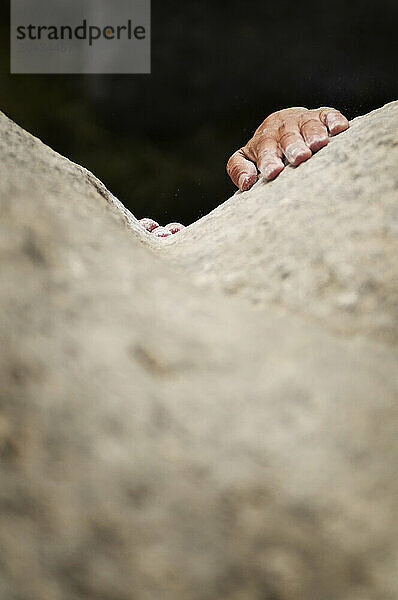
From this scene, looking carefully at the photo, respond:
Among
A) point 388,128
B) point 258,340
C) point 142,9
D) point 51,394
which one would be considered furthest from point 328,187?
point 142,9

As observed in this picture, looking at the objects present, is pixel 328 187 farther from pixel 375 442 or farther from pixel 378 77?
pixel 378 77

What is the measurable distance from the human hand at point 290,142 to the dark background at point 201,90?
4.87ft

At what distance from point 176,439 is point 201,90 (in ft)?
7.11

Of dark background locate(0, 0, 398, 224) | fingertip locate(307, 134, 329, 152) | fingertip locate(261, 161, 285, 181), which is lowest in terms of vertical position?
fingertip locate(261, 161, 285, 181)

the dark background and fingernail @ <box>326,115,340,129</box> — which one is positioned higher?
the dark background

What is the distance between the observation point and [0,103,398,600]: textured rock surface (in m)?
0.26

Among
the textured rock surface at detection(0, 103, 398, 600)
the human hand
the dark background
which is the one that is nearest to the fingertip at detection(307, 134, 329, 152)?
the human hand

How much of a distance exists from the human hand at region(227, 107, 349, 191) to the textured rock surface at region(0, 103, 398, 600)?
32 cm

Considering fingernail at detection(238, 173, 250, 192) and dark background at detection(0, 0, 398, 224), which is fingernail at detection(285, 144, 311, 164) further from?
dark background at detection(0, 0, 398, 224)

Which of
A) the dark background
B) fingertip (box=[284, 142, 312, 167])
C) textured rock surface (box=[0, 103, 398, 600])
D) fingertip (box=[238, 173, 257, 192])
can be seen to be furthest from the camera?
the dark background

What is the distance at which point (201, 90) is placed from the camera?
6.96 feet

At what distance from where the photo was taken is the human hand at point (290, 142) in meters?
0.59

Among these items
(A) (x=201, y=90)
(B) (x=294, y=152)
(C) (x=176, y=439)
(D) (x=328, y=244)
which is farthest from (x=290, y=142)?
(A) (x=201, y=90)

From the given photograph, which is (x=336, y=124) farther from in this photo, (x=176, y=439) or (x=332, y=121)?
(x=176, y=439)
